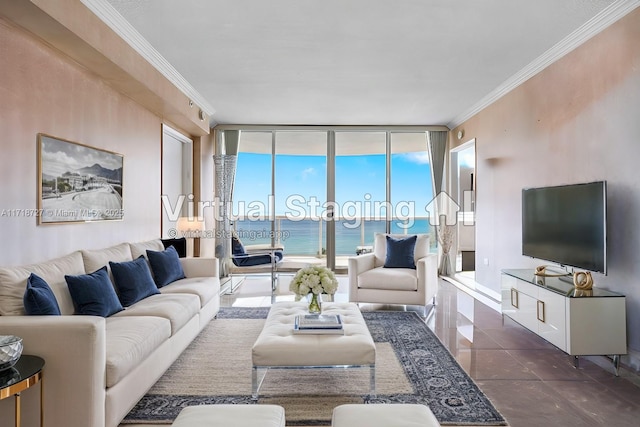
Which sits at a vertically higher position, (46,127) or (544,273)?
(46,127)

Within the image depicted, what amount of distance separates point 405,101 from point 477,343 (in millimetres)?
3525

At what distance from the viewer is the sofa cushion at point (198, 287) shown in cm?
375

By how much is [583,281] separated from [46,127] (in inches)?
170

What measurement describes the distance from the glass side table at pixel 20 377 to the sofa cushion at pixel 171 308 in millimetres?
1045

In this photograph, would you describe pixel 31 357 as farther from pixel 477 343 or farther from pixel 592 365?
pixel 592 365

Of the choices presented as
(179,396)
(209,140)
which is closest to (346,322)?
(179,396)

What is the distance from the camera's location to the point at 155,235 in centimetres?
508

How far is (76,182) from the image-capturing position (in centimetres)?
339

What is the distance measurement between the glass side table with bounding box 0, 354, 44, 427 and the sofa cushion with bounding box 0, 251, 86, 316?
0.50 meters

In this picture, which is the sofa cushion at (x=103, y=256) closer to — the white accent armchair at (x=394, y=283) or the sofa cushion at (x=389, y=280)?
the white accent armchair at (x=394, y=283)

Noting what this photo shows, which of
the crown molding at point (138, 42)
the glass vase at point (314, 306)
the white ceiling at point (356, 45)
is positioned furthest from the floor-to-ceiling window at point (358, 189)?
the glass vase at point (314, 306)

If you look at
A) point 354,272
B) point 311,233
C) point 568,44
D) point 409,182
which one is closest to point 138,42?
point 354,272

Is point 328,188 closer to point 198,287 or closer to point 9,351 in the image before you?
point 198,287

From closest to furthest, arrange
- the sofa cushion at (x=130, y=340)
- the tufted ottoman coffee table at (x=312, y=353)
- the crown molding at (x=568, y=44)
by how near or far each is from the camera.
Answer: the sofa cushion at (x=130, y=340) → the tufted ottoman coffee table at (x=312, y=353) → the crown molding at (x=568, y=44)
